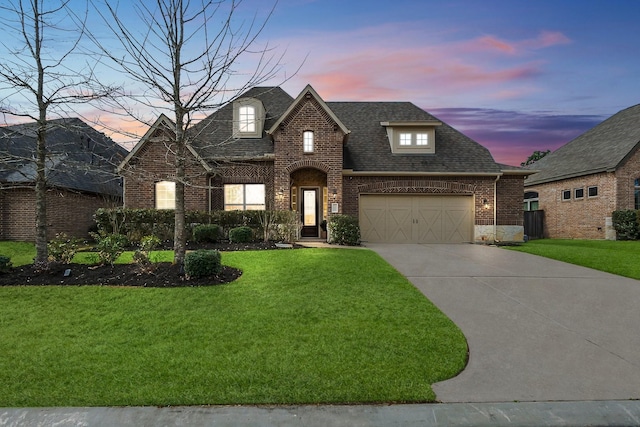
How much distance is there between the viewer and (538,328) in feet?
18.9

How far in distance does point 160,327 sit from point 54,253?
19.0 ft

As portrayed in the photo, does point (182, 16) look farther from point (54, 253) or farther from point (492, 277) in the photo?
point (492, 277)

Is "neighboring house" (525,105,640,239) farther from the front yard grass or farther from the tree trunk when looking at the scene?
the tree trunk

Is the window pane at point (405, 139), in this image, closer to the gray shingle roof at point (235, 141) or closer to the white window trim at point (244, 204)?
the gray shingle roof at point (235, 141)

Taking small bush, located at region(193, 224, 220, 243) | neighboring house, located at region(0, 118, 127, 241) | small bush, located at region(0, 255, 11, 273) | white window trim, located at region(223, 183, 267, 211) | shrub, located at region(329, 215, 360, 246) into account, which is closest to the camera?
small bush, located at region(0, 255, 11, 273)

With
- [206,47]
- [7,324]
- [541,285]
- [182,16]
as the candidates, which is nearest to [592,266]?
[541,285]

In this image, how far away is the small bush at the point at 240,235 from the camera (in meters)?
14.2

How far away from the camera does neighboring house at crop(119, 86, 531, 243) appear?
1664 centimetres

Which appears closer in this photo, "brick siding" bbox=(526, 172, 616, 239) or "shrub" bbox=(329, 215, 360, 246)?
"shrub" bbox=(329, 215, 360, 246)

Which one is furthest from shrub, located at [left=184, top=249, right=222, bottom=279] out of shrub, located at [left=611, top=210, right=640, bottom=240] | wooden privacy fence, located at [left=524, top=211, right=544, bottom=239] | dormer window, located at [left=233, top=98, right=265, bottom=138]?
wooden privacy fence, located at [left=524, top=211, right=544, bottom=239]

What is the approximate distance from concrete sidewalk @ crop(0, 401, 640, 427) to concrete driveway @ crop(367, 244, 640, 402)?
224mm

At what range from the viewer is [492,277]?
907cm

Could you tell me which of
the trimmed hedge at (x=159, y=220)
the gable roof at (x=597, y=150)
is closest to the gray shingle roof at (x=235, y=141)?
the trimmed hedge at (x=159, y=220)

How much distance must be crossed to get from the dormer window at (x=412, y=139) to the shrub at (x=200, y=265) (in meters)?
12.7
